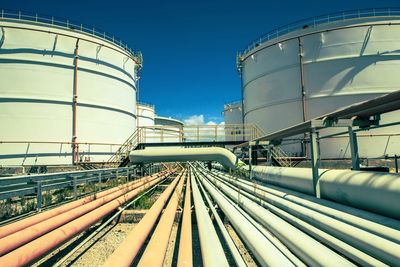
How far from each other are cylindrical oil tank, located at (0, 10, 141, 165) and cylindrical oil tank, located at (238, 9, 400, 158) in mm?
12201

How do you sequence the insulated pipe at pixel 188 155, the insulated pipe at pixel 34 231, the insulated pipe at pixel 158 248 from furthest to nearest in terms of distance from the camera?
1. the insulated pipe at pixel 188 155
2. the insulated pipe at pixel 34 231
3. the insulated pipe at pixel 158 248

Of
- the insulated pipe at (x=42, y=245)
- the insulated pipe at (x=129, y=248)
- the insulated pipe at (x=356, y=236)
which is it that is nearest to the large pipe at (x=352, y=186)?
the insulated pipe at (x=356, y=236)

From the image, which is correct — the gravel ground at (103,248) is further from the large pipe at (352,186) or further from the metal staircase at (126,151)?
the metal staircase at (126,151)

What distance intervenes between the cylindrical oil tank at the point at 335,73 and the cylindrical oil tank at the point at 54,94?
12.2 meters

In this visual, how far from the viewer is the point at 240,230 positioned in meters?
3.42

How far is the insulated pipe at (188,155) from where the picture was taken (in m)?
12.4

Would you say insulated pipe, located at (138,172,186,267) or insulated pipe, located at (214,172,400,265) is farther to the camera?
insulated pipe, located at (138,172,186,267)

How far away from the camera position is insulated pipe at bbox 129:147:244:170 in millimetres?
12352

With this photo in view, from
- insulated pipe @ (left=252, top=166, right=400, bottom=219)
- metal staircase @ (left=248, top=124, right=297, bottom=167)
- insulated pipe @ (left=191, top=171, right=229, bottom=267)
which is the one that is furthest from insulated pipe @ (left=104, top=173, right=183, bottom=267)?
metal staircase @ (left=248, top=124, right=297, bottom=167)

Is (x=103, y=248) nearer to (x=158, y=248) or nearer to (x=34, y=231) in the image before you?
(x=34, y=231)

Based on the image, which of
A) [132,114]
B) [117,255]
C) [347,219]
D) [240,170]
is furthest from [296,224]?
[132,114]

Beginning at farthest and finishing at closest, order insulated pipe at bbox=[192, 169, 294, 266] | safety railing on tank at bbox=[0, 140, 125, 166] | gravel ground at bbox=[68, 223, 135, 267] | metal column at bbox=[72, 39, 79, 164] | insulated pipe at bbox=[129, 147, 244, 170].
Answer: metal column at bbox=[72, 39, 79, 164] < safety railing on tank at bbox=[0, 140, 125, 166] < insulated pipe at bbox=[129, 147, 244, 170] < gravel ground at bbox=[68, 223, 135, 267] < insulated pipe at bbox=[192, 169, 294, 266]

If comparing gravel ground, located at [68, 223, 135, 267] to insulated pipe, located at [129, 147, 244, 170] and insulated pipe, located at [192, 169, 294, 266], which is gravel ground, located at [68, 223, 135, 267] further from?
insulated pipe, located at [129, 147, 244, 170]

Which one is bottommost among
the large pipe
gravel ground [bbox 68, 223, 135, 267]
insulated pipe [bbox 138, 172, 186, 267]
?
gravel ground [bbox 68, 223, 135, 267]
